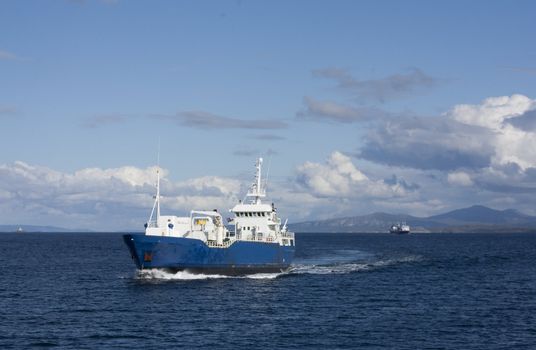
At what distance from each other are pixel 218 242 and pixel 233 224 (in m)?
6.82

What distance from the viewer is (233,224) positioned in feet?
272

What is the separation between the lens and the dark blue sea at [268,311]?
43250 mm

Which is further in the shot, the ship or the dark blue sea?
the ship

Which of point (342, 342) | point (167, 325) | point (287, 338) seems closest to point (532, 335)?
point (342, 342)

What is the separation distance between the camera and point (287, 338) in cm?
4425

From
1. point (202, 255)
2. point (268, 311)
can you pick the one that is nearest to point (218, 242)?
point (202, 255)

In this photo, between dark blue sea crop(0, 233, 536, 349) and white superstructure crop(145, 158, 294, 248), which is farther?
white superstructure crop(145, 158, 294, 248)

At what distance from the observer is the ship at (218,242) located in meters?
70.9

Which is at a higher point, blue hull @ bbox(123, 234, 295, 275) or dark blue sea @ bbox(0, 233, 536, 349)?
blue hull @ bbox(123, 234, 295, 275)

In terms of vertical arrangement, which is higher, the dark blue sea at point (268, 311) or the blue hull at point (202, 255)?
the blue hull at point (202, 255)

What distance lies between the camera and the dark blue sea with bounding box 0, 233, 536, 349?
4325 centimetres

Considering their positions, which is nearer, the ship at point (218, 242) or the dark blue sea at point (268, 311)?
the dark blue sea at point (268, 311)

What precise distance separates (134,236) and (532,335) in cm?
3966

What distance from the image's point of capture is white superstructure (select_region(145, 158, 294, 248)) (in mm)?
74000
